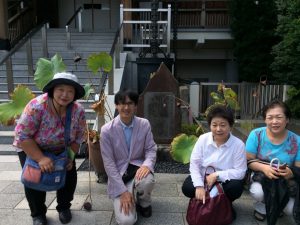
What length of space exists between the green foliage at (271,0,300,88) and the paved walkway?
5.79m

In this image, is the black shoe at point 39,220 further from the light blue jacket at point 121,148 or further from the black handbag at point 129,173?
the black handbag at point 129,173

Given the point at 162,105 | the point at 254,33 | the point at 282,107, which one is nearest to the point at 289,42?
the point at 254,33

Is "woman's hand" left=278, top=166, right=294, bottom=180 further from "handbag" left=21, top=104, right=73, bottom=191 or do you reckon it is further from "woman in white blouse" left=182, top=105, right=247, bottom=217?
"handbag" left=21, top=104, right=73, bottom=191

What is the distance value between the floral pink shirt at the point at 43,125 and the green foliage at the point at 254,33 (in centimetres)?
906

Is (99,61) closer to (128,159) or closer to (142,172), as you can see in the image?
(128,159)

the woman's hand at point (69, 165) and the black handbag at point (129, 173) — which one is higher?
the woman's hand at point (69, 165)

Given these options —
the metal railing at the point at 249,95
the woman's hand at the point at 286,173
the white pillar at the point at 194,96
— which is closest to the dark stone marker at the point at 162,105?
the woman's hand at the point at 286,173

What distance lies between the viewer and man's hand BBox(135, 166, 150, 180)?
309cm

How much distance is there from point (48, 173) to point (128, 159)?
31.7 inches

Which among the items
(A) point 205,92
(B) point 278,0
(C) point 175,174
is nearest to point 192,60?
(A) point 205,92

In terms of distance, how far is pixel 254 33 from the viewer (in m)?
10.7

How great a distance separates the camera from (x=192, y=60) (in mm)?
13594

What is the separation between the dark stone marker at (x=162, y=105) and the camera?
195 inches

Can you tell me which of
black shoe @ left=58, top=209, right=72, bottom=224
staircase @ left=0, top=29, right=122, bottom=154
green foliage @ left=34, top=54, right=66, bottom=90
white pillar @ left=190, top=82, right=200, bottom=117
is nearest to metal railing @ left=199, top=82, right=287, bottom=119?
white pillar @ left=190, top=82, right=200, bottom=117
